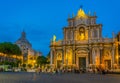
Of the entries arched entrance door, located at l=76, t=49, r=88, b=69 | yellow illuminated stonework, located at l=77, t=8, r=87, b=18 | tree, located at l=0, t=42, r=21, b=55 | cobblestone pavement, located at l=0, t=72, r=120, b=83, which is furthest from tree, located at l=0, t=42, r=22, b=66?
cobblestone pavement, located at l=0, t=72, r=120, b=83

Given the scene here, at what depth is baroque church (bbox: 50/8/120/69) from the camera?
63.0 metres

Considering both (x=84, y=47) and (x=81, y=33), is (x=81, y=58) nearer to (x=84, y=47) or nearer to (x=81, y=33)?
(x=84, y=47)

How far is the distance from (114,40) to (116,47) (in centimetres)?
187

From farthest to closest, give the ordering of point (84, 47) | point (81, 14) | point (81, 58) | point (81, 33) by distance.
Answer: point (81, 14) → point (81, 33) → point (81, 58) → point (84, 47)

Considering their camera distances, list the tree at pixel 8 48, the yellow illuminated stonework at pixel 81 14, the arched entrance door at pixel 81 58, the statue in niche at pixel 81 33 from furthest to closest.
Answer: the tree at pixel 8 48 < the yellow illuminated stonework at pixel 81 14 < the statue in niche at pixel 81 33 < the arched entrance door at pixel 81 58

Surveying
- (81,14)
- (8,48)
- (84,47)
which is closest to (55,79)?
(84,47)

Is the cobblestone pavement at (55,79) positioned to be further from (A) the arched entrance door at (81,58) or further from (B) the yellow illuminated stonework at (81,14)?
(B) the yellow illuminated stonework at (81,14)

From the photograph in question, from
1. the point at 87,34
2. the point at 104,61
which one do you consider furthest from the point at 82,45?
the point at 104,61

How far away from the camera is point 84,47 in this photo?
66.1 metres

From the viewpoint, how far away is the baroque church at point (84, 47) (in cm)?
6297

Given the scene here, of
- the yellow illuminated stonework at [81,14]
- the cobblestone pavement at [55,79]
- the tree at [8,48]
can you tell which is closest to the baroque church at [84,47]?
the yellow illuminated stonework at [81,14]

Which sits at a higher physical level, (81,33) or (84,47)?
(81,33)

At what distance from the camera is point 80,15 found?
6831 cm

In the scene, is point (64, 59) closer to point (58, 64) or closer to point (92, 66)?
point (58, 64)
